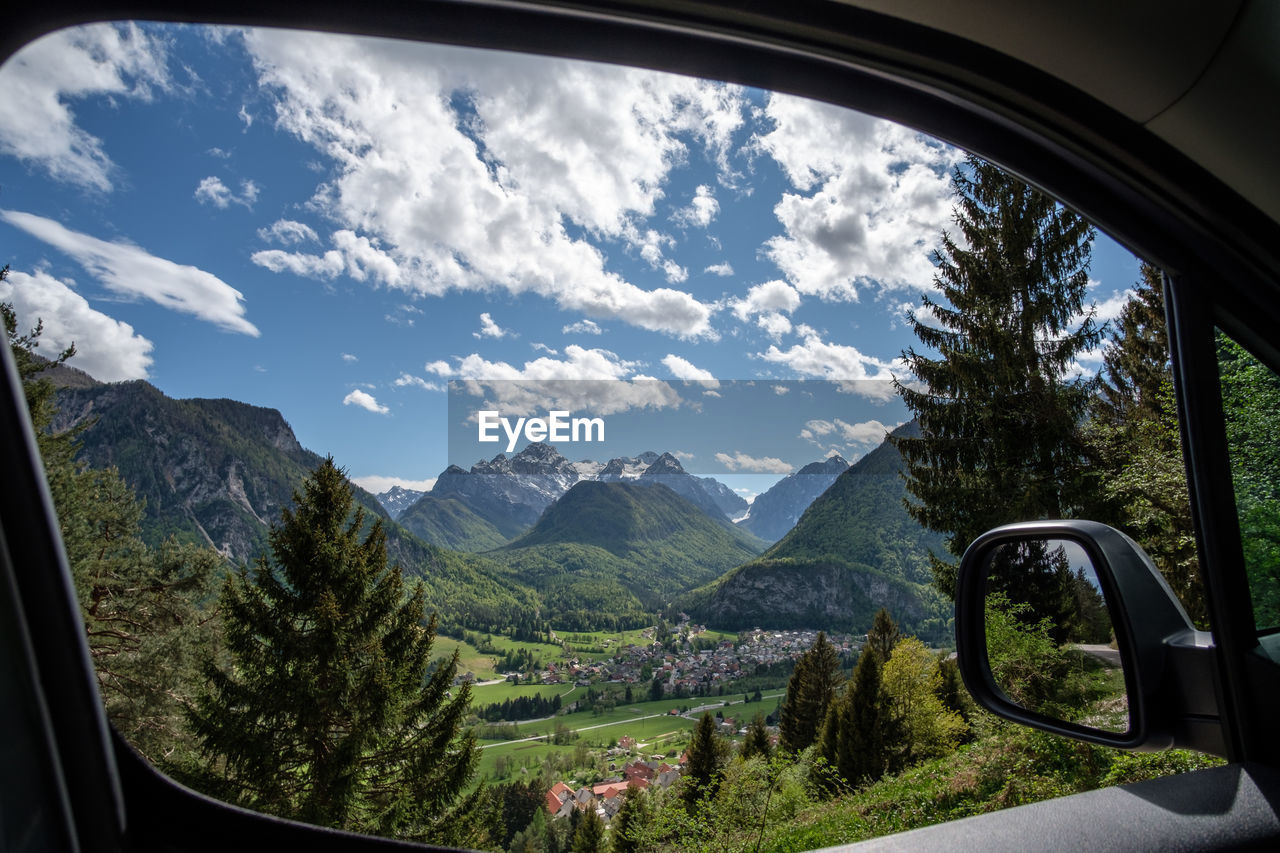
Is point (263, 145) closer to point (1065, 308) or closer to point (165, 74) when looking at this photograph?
point (165, 74)

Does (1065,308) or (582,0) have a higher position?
(1065,308)

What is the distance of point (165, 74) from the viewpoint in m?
1.14

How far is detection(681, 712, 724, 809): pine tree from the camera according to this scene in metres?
22.4

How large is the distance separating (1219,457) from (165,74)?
199 centimetres

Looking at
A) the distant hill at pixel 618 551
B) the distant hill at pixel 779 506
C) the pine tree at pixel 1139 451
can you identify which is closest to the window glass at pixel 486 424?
the pine tree at pixel 1139 451

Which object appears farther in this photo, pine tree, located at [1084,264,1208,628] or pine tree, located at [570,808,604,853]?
pine tree, located at [570,808,604,853]

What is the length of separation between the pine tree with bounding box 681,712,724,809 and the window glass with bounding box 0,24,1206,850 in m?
0.17

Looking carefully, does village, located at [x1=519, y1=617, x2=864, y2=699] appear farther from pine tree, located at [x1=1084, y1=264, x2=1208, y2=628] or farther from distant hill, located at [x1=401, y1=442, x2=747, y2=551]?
pine tree, located at [x1=1084, y1=264, x2=1208, y2=628]

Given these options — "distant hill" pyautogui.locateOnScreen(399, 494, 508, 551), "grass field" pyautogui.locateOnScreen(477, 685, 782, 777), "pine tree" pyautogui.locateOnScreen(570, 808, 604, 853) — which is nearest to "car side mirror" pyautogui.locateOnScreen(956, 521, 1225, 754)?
"pine tree" pyautogui.locateOnScreen(570, 808, 604, 853)

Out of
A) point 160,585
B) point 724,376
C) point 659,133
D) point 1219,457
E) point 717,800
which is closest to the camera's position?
point 1219,457

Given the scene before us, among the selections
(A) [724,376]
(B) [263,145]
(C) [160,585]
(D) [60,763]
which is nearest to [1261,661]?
(D) [60,763]

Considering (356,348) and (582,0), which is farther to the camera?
(356,348)

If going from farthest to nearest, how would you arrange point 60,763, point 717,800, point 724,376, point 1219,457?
1. point 724,376
2. point 717,800
3. point 1219,457
4. point 60,763

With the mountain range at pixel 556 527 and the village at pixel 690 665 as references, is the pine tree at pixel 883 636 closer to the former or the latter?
the mountain range at pixel 556 527
